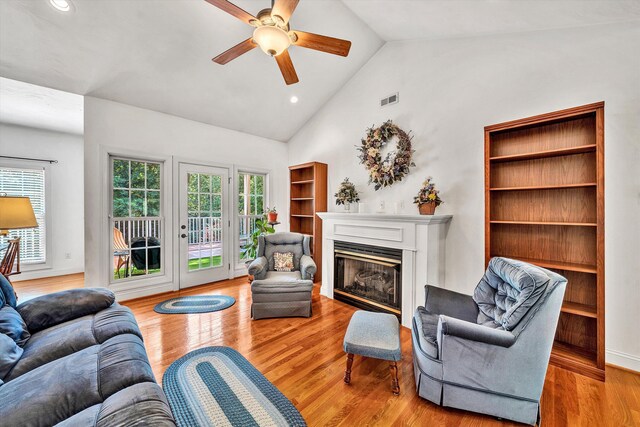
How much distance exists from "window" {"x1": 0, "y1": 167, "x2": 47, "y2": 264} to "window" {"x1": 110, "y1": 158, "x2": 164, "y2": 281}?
213 cm

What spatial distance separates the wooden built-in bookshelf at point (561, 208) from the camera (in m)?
2.02

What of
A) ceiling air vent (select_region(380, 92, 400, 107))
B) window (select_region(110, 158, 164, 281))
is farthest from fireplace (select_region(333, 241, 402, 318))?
window (select_region(110, 158, 164, 281))

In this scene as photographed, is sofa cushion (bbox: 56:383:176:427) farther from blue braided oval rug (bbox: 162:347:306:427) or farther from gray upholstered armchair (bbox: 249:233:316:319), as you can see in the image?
gray upholstered armchair (bbox: 249:233:316:319)

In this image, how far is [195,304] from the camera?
3.43 metres

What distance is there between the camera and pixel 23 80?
114 inches

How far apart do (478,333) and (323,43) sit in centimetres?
245

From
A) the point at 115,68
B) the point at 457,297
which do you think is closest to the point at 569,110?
the point at 457,297

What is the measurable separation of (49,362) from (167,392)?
0.71 metres

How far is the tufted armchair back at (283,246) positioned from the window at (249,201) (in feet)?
4.44

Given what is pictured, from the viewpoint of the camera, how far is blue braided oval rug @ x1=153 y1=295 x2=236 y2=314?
322 cm

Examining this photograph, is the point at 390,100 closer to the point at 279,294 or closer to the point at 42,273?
the point at 279,294

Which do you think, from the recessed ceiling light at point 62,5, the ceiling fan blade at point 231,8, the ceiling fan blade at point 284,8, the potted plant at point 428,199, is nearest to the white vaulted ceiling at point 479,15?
the ceiling fan blade at point 284,8

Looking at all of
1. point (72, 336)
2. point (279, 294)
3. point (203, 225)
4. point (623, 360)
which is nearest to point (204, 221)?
point (203, 225)

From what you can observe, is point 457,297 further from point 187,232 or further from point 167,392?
point 187,232
